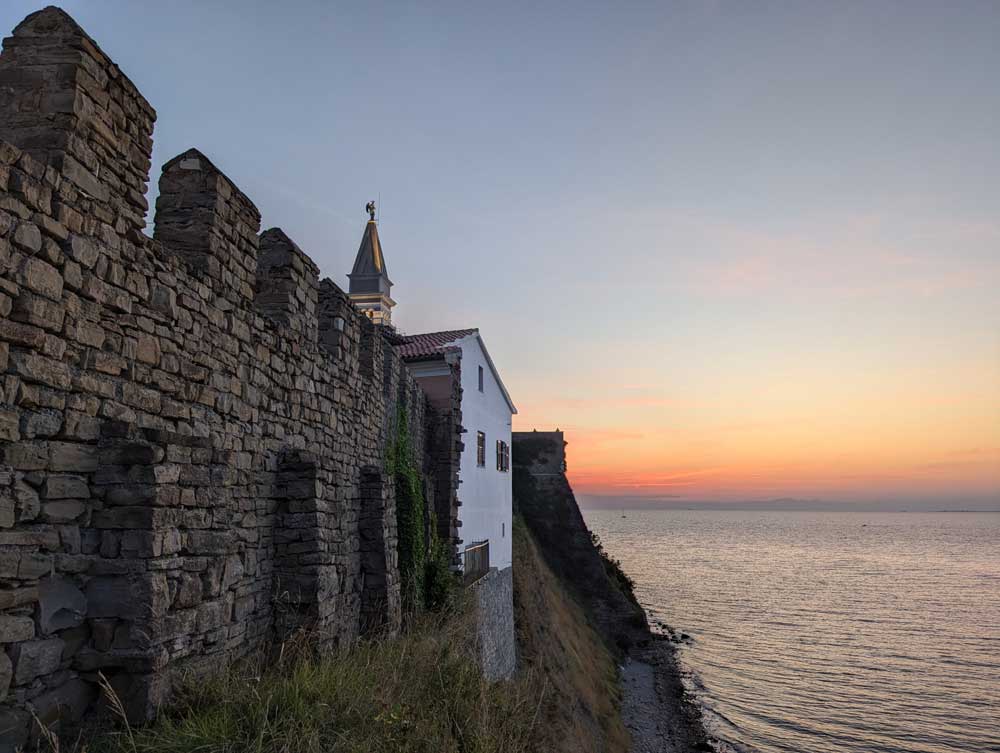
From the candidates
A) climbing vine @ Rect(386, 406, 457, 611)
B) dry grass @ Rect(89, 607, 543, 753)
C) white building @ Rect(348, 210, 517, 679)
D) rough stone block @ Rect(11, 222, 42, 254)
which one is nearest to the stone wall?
rough stone block @ Rect(11, 222, 42, 254)

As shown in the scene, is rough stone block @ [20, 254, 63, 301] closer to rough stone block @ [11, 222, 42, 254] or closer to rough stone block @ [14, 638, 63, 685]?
rough stone block @ [11, 222, 42, 254]

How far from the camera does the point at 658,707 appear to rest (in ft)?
96.3

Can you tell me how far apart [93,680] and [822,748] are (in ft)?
94.3

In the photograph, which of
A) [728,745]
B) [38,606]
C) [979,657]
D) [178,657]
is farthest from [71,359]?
[979,657]

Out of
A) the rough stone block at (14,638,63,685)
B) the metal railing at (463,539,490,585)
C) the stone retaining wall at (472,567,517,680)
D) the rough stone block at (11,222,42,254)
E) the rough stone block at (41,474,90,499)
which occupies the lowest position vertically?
the stone retaining wall at (472,567,517,680)

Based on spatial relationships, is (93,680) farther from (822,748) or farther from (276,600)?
(822,748)

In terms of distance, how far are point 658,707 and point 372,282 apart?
114ft

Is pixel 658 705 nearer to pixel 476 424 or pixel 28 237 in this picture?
pixel 476 424

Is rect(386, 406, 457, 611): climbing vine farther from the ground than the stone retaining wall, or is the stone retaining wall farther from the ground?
rect(386, 406, 457, 611): climbing vine

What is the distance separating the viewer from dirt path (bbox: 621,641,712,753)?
82.8 ft

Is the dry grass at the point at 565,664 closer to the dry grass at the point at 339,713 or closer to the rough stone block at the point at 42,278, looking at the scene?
the dry grass at the point at 339,713

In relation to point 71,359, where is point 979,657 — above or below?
below

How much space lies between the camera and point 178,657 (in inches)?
195

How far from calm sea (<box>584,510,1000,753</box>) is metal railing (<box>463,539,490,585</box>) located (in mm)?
13093
